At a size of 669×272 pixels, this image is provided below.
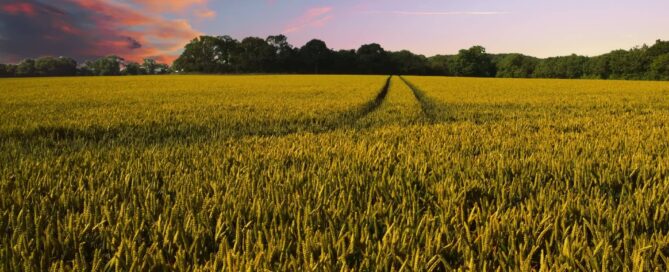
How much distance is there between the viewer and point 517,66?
364ft

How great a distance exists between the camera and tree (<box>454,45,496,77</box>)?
4455 inches

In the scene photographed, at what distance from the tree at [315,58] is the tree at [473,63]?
35.8 m

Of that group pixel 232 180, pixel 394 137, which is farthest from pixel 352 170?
pixel 394 137

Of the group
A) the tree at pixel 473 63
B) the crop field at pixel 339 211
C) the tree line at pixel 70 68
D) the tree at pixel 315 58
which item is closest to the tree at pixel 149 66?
the tree line at pixel 70 68

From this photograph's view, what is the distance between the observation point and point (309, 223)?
196cm

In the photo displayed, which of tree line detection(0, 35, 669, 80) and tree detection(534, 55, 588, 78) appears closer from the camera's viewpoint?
tree line detection(0, 35, 669, 80)

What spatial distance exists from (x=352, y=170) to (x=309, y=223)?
108 centimetres

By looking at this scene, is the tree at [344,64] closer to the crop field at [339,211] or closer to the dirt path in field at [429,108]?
the dirt path in field at [429,108]

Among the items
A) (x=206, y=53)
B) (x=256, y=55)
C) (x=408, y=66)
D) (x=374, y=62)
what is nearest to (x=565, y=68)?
(x=408, y=66)

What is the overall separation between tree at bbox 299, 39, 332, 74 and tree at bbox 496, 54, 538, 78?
46707 millimetres

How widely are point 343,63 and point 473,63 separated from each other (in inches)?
1456

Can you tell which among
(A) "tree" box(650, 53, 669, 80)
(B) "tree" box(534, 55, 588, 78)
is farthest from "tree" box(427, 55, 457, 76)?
(A) "tree" box(650, 53, 669, 80)

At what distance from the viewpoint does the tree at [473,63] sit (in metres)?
113

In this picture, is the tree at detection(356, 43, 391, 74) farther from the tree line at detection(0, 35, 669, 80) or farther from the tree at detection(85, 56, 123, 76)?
the tree at detection(85, 56, 123, 76)
